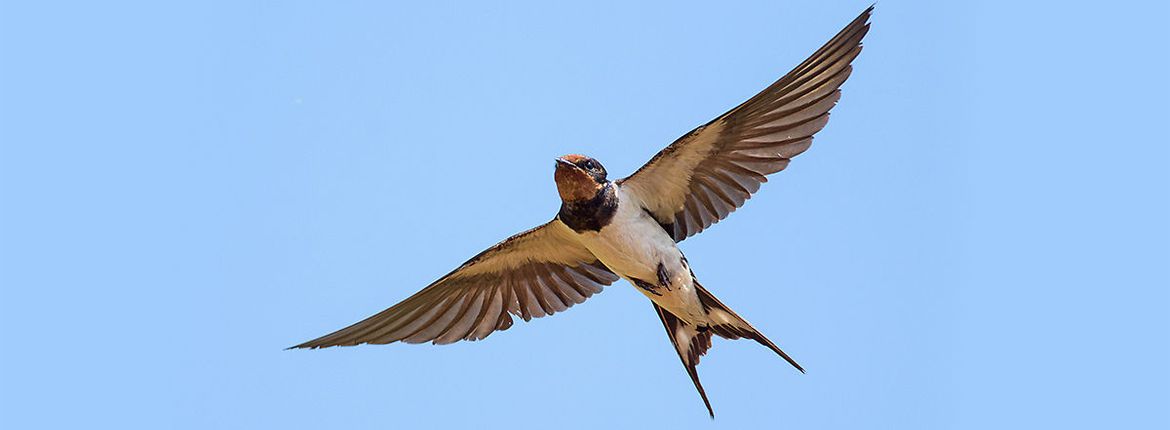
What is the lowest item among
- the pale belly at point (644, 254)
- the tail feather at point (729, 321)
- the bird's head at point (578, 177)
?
the tail feather at point (729, 321)

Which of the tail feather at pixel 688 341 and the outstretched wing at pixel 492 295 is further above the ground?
the outstretched wing at pixel 492 295

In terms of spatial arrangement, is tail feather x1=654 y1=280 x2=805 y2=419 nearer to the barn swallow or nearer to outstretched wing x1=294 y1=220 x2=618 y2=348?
the barn swallow


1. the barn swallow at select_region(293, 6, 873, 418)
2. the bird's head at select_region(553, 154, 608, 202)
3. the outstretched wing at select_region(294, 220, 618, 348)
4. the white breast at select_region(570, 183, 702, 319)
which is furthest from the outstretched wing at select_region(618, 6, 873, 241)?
the outstretched wing at select_region(294, 220, 618, 348)

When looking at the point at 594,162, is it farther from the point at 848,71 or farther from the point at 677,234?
the point at 848,71

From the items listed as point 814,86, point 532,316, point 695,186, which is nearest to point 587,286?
point 532,316

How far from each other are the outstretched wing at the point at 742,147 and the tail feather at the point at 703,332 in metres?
0.39

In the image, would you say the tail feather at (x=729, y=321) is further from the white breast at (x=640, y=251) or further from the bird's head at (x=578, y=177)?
the bird's head at (x=578, y=177)

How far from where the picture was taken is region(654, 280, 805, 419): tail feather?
7.41 meters

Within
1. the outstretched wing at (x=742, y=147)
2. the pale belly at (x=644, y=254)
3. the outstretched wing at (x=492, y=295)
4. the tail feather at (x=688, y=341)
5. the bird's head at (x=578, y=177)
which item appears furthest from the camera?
the outstretched wing at (x=492, y=295)

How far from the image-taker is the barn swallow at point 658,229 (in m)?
7.17

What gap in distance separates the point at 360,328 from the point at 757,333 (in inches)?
79.3

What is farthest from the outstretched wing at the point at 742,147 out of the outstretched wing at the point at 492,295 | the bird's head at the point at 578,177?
the outstretched wing at the point at 492,295

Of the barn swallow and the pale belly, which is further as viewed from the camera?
the pale belly

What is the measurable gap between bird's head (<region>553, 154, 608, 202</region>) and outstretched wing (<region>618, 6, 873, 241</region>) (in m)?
0.30
